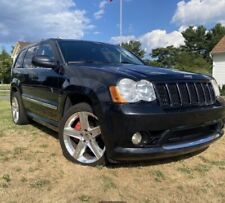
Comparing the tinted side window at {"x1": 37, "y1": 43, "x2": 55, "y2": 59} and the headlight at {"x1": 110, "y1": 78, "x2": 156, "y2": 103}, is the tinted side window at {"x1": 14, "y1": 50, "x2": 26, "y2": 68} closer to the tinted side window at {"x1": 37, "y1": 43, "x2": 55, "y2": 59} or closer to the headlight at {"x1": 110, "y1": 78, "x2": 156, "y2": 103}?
the tinted side window at {"x1": 37, "y1": 43, "x2": 55, "y2": 59}

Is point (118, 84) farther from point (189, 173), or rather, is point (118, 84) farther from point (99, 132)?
point (189, 173)

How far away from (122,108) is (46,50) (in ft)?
8.24

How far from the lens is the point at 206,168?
180 inches

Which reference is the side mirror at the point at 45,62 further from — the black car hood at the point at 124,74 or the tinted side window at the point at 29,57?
the tinted side window at the point at 29,57

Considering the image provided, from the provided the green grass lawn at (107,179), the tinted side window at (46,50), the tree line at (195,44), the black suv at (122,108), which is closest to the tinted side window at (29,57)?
the tinted side window at (46,50)

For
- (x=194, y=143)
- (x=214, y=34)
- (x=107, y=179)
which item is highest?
(x=214, y=34)

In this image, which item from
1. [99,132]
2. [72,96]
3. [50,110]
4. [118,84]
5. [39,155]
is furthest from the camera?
[50,110]

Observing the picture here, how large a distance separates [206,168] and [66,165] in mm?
1795

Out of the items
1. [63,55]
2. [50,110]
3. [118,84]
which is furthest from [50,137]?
[118,84]

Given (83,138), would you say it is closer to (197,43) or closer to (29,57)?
(29,57)

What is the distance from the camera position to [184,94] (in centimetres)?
425

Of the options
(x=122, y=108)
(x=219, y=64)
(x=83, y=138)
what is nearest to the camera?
(x=122, y=108)

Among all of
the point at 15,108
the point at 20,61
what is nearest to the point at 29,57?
the point at 20,61

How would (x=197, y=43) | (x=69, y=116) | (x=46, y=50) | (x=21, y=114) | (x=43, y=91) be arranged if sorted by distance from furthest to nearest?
(x=197, y=43) → (x=21, y=114) → (x=46, y=50) → (x=43, y=91) → (x=69, y=116)
